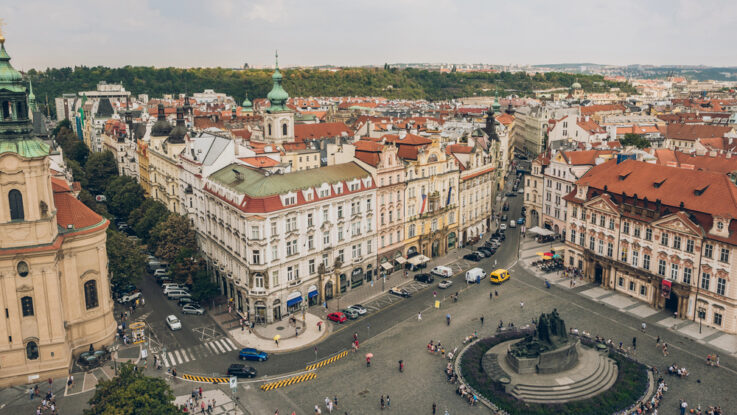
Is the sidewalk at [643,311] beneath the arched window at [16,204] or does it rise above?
beneath

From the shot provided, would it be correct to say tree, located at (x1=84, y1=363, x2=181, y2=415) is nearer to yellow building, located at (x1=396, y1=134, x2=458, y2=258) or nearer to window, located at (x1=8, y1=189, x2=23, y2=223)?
window, located at (x1=8, y1=189, x2=23, y2=223)

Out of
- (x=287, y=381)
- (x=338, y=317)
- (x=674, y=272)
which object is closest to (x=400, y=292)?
(x=338, y=317)

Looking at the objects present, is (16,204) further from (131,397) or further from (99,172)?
(99,172)

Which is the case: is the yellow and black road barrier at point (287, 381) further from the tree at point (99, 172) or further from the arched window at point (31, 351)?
the tree at point (99, 172)

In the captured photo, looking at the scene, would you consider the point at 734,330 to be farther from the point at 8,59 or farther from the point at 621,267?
the point at 8,59

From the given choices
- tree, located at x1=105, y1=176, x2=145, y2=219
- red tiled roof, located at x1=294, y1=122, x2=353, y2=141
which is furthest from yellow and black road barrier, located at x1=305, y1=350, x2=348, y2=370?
red tiled roof, located at x1=294, y1=122, x2=353, y2=141

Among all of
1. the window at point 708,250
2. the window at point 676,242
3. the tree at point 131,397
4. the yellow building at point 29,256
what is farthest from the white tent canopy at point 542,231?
the tree at point 131,397
